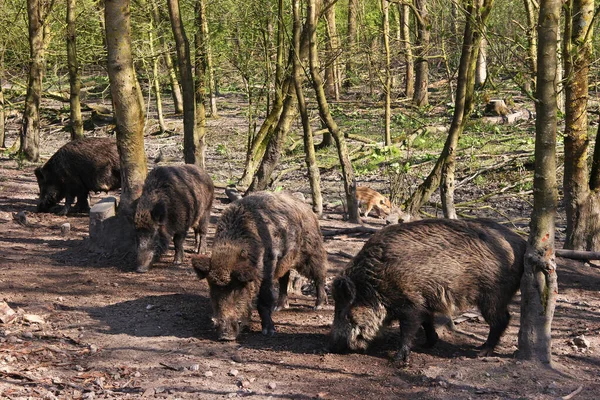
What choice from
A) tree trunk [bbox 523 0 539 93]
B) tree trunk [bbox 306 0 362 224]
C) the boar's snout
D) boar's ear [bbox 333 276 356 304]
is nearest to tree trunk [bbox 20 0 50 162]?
tree trunk [bbox 306 0 362 224]

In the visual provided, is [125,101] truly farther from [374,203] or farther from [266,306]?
[374,203]

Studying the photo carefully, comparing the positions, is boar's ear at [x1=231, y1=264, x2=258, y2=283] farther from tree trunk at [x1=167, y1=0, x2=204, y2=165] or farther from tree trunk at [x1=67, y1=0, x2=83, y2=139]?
tree trunk at [x1=67, y1=0, x2=83, y2=139]

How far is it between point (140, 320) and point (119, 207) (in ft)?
10.6

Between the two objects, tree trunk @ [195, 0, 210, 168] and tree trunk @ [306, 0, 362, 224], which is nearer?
tree trunk @ [306, 0, 362, 224]

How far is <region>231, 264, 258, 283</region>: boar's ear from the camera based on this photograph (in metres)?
7.18

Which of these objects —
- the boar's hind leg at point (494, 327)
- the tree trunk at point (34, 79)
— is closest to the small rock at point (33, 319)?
the boar's hind leg at point (494, 327)

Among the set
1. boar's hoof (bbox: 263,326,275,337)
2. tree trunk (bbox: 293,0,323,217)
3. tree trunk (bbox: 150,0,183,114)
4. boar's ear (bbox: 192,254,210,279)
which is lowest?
boar's hoof (bbox: 263,326,275,337)

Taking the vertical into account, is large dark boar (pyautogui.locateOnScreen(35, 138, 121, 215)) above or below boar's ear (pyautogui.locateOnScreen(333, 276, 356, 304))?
above

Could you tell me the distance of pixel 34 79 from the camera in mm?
19469

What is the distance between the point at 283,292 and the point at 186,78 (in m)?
5.76

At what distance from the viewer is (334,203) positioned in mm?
14961

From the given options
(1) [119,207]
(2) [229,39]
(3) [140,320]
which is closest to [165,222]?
(1) [119,207]

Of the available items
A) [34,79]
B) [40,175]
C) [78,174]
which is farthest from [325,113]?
[34,79]

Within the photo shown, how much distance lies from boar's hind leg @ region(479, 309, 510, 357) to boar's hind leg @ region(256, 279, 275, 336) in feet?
6.67
